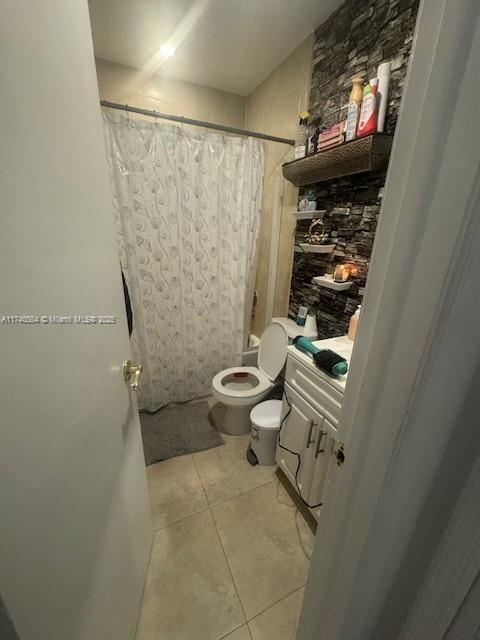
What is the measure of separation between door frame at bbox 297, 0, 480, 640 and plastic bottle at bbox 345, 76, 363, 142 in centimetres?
101

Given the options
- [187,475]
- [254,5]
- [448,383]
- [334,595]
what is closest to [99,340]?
[448,383]

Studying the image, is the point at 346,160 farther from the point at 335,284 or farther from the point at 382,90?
the point at 335,284

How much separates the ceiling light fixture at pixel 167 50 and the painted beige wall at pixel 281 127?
67cm

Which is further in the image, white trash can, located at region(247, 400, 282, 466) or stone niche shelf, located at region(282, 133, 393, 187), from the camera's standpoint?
white trash can, located at region(247, 400, 282, 466)

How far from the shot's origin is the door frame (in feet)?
0.92

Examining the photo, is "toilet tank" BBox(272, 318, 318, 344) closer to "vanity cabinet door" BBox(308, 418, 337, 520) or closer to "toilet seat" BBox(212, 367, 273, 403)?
"toilet seat" BBox(212, 367, 273, 403)

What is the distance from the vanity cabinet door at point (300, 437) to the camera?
1130 millimetres

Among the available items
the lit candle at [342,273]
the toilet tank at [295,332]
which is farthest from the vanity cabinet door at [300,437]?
the lit candle at [342,273]

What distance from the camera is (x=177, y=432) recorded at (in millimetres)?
1771

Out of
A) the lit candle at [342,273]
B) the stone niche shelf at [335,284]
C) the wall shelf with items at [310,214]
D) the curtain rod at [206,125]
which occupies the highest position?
the curtain rod at [206,125]

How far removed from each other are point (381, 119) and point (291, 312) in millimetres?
1170

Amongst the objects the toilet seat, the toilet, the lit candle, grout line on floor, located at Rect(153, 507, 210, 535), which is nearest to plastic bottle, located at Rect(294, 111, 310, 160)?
the lit candle

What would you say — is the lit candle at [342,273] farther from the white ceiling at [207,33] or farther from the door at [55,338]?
the white ceiling at [207,33]

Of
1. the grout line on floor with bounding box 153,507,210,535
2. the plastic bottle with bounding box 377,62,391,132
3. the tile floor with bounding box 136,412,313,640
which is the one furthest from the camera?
the grout line on floor with bounding box 153,507,210,535
